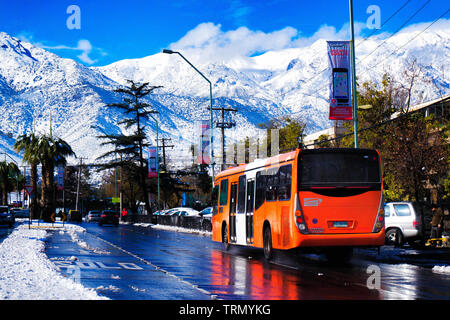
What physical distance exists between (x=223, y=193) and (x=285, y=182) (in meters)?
7.89

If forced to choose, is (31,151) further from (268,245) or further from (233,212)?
(268,245)

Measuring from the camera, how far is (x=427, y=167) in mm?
37469

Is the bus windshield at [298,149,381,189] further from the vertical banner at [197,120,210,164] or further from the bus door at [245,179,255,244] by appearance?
the vertical banner at [197,120,210,164]

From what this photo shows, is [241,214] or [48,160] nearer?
[241,214]

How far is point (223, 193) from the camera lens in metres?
26.2

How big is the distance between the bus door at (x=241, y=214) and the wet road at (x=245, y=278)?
138cm

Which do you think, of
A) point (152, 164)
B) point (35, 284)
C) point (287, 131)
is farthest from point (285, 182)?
point (287, 131)

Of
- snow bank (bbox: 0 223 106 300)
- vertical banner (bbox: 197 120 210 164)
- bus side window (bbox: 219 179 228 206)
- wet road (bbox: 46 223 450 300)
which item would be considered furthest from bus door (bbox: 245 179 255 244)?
Answer: vertical banner (bbox: 197 120 210 164)

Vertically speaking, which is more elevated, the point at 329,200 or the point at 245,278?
the point at 329,200

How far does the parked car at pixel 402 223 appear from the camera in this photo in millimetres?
27328

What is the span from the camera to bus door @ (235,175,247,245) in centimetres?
2292

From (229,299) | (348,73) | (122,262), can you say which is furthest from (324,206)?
(348,73)

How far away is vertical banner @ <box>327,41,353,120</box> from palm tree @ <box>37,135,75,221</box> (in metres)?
41.6
